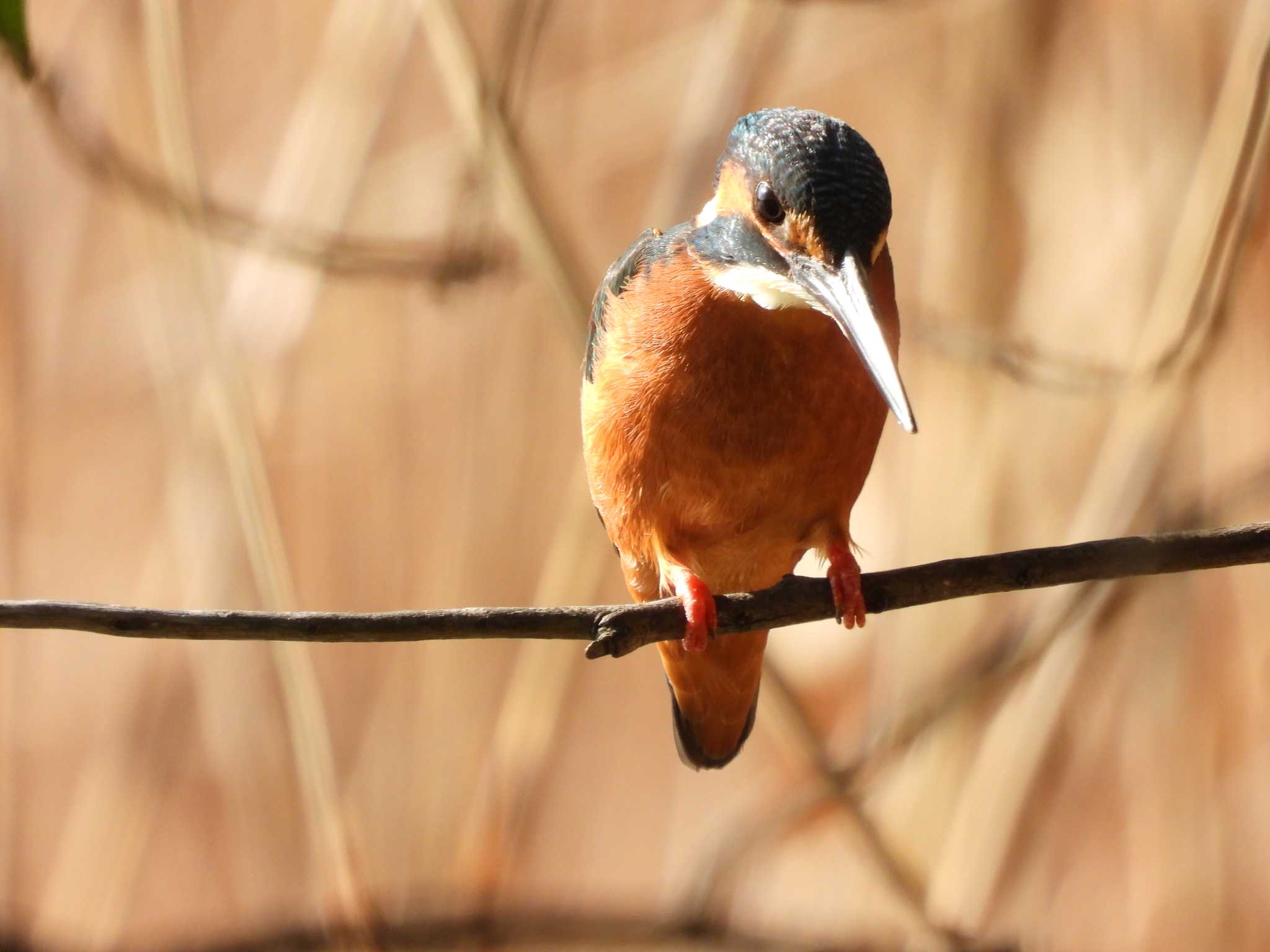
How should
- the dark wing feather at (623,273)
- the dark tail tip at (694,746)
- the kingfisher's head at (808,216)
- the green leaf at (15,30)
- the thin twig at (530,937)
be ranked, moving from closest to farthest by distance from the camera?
the green leaf at (15,30) → the kingfisher's head at (808,216) → the dark wing feather at (623,273) → the dark tail tip at (694,746) → the thin twig at (530,937)

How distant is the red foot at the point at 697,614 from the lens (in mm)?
1099

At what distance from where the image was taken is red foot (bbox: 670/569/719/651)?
1.10 metres

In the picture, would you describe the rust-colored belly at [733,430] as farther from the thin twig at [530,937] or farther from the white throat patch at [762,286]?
the thin twig at [530,937]

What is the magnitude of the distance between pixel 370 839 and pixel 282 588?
1075mm

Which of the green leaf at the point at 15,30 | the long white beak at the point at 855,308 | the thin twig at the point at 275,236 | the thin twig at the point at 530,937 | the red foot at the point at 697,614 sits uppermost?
the green leaf at the point at 15,30

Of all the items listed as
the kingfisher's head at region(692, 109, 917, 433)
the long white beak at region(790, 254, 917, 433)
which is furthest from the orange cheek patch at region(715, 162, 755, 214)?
the long white beak at region(790, 254, 917, 433)

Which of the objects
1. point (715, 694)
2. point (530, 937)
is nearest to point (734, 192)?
point (715, 694)

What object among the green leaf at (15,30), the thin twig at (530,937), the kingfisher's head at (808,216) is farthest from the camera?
the thin twig at (530,937)

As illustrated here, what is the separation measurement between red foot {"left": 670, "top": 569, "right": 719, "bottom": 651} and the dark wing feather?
0.34 m

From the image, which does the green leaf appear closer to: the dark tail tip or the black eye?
the black eye

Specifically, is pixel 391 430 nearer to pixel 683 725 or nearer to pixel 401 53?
pixel 401 53

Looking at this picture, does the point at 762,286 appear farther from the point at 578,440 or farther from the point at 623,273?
the point at 578,440

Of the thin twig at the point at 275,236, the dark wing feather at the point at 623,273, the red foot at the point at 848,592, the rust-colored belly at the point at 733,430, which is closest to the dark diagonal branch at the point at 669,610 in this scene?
the red foot at the point at 848,592

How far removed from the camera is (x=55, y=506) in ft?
10.1
